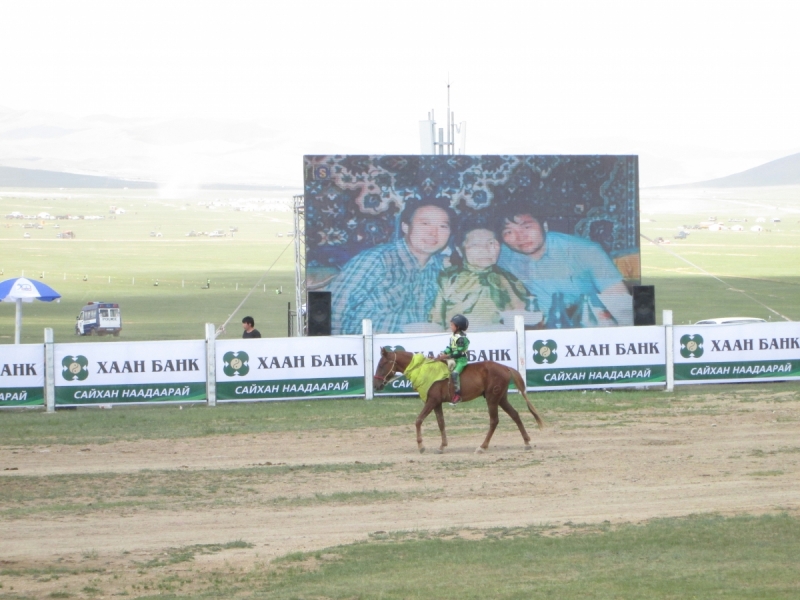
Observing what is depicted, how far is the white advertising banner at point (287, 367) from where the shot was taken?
22.8m

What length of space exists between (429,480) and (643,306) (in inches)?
547

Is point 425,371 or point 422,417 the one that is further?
point 422,417

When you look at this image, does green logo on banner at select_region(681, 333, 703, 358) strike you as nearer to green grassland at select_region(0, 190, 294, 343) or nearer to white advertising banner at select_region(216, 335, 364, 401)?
white advertising banner at select_region(216, 335, 364, 401)

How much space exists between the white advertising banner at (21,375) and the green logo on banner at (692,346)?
43.9 ft

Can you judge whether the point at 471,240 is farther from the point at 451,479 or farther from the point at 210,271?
the point at 210,271

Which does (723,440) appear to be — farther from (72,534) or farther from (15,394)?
(15,394)

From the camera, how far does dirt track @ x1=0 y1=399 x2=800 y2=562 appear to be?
11.5 m

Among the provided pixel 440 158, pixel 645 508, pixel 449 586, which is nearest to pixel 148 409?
pixel 440 158

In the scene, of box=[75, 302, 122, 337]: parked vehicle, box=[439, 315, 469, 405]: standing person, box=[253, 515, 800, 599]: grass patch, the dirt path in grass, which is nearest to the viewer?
box=[253, 515, 800, 599]: grass patch

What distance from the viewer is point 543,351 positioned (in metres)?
23.7

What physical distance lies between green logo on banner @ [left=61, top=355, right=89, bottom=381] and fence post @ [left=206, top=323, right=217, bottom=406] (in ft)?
7.87

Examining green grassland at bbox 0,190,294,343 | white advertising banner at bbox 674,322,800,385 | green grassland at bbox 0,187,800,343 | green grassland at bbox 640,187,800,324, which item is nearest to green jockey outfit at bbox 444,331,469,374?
white advertising banner at bbox 674,322,800,385

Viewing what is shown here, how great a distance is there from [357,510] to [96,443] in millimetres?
7436

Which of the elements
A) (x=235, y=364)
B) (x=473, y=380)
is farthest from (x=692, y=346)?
(x=235, y=364)
